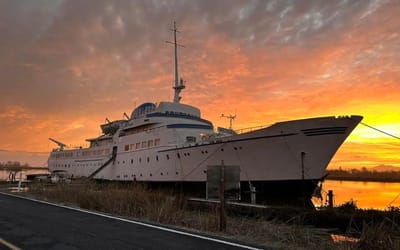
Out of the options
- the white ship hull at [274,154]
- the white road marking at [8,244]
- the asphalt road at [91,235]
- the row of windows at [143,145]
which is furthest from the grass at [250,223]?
the row of windows at [143,145]

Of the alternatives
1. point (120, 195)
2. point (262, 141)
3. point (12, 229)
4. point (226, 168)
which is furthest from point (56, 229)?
point (262, 141)

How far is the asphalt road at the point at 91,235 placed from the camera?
6950 millimetres

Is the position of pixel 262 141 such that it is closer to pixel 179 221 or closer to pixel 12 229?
pixel 179 221

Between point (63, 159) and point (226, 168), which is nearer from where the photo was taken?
point (226, 168)

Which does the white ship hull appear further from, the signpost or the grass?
the signpost

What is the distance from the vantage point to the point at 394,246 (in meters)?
6.97

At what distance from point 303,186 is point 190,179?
8701mm

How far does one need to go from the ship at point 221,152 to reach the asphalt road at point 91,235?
17.1ft

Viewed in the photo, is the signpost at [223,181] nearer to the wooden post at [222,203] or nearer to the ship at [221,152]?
the wooden post at [222,203]

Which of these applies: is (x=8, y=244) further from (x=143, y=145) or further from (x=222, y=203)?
(x=143, y=145)

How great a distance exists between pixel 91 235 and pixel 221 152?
672 inches

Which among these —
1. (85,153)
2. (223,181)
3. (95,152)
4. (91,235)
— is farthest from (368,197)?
(91,235)

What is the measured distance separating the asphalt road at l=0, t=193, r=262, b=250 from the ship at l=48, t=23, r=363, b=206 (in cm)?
521

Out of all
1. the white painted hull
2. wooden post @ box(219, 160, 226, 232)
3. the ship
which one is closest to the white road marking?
wooden post @ box(219, 160, 226, 232)
